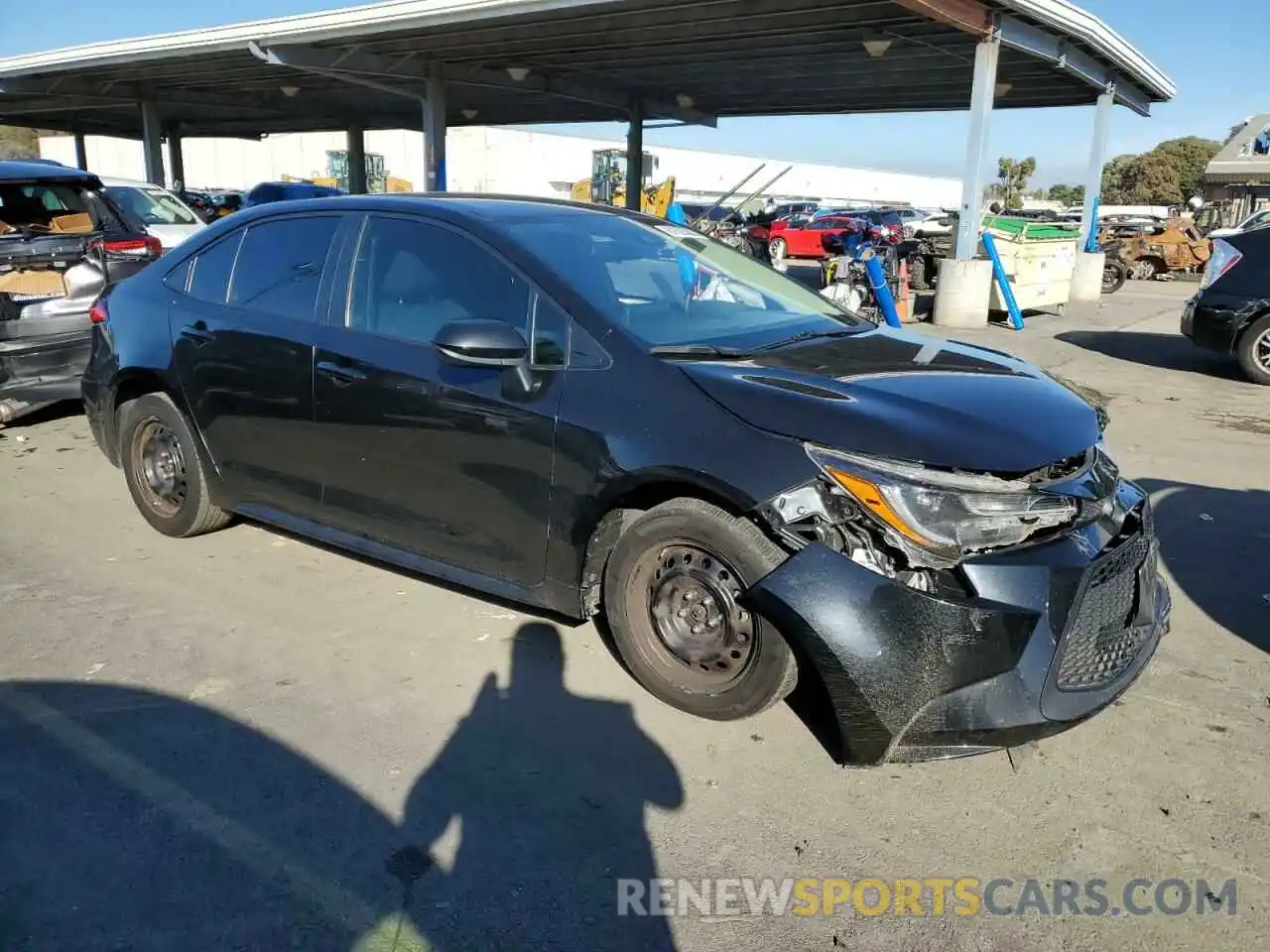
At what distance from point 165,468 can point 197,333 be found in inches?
32.0

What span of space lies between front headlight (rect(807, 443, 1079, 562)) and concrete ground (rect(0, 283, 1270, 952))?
803 mm

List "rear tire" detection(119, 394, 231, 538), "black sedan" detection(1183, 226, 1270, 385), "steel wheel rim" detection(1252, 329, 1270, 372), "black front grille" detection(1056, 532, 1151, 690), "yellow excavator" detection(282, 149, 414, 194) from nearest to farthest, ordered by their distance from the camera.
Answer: "black front grille" detection(1056, 532, 1151, 690) < "rear tire" detection(119, 394, 231, 538) < "black sedan" detection(1183, 226, 1270, 385) < "steel wheel rim" detection(1252, 329, 1270, 372) < "yellow excavator" detection(282, 149, 414, 194)

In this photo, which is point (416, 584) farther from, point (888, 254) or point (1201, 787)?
point (888, 254)

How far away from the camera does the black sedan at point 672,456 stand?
2752 mm

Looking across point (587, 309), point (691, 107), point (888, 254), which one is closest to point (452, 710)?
point (587, 309)

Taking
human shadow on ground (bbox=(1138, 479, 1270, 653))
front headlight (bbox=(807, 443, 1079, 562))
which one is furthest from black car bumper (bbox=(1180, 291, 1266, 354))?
front headlight (bbox=(807, 443, 1079, 562))

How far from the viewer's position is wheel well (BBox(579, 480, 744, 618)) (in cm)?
315

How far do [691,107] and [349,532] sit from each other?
23.8 meters

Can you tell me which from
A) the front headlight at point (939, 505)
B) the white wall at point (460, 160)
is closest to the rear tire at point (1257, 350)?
the front headlight at point (939, 505)

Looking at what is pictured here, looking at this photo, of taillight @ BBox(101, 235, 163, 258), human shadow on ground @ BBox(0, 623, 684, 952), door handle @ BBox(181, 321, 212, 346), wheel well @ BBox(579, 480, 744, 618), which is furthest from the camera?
taillight @ BBox(101, 235, 163, 258)

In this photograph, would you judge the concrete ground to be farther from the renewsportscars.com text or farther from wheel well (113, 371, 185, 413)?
wheel well (113, 371, 185, 413)

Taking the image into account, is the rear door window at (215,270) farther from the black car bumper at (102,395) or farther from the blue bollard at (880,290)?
the blue bollard at (880,290)

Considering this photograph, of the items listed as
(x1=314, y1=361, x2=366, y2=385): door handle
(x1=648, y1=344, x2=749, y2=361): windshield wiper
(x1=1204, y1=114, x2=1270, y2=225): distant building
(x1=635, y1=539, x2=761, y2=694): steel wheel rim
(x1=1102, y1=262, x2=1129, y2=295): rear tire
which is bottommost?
(x1=635, y1=539, x2=761, y2=694): steel wheel rim

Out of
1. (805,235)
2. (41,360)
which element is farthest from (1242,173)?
(41,360)
